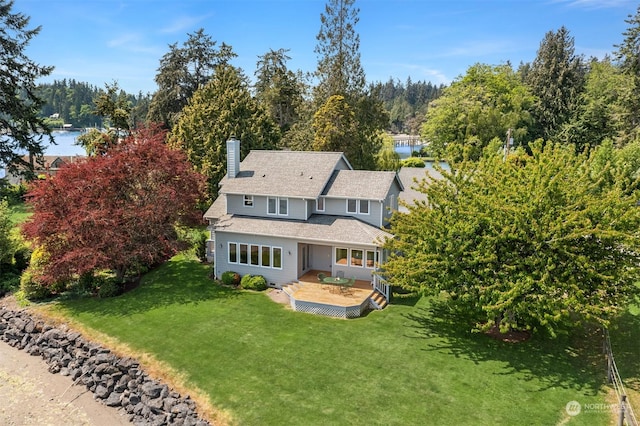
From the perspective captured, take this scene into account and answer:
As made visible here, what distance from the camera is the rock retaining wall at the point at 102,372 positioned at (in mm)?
14102

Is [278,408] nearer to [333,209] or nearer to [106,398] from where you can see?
[106,398]

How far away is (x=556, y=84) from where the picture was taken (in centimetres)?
5762

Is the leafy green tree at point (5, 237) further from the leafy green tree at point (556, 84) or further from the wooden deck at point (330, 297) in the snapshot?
the leafy green tree at point (556, 84)

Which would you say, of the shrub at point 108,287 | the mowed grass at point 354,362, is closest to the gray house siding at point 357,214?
the mowed grass at point 354,362

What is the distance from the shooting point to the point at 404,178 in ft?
112

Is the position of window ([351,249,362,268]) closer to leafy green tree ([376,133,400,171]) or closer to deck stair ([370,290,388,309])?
deck stair ([370,290,388,309])

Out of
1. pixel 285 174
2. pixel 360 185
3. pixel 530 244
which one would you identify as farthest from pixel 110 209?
pixel 530 244

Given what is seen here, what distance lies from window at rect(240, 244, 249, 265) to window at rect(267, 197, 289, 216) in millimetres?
2497

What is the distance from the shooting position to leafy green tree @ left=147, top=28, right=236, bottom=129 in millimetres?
53719

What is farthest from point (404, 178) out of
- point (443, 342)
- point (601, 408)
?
point (601, 408)

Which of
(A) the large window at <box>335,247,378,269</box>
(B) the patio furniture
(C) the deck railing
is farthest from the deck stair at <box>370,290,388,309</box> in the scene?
(A) the large window at <box>335,247,378,269</box>

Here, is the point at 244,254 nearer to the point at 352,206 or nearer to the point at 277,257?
the point at 277,257

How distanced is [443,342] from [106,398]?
13416 mm

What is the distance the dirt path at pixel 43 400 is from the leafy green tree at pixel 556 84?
6001 cm
